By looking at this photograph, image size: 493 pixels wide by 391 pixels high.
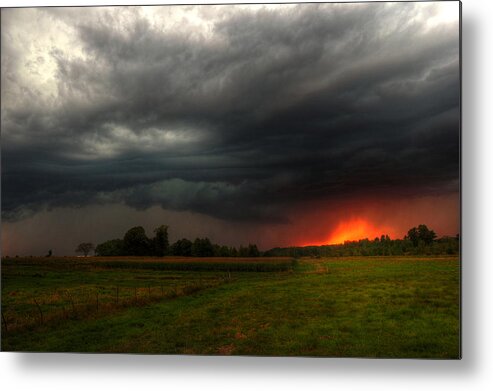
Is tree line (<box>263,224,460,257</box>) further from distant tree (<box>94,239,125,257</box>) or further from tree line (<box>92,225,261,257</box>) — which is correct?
distant tree (<box>94,239,125,257</box>)

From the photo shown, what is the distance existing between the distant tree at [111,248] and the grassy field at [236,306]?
0.06 metres

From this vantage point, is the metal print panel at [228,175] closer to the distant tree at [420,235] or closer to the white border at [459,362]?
the distant tree at [420,235]

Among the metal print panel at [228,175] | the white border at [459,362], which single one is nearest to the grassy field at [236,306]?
the metal print panel at [228,175]

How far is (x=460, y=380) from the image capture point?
4.30 meters

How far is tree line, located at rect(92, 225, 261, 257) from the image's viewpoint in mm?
4633

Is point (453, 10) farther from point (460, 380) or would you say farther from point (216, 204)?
point (460, 380)

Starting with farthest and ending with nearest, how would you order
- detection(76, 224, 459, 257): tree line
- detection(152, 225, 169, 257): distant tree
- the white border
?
detection(152, 225, 169, 257): distant tree < detection(76, 224, 459, 257): tree line < the white border

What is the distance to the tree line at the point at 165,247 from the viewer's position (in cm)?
463

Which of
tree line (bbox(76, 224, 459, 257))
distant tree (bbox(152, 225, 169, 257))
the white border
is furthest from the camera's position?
distant tree (bbox(152, 225, 169, 257))

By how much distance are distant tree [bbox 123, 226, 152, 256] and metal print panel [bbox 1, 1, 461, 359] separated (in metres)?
0.02

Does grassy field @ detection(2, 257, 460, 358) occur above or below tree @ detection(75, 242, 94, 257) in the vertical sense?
below

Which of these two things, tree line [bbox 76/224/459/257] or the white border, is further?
tree line [bbox 76/224/459/257]

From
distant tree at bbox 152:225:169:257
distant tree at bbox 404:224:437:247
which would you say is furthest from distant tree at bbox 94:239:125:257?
distant tree at bbox 404:224:437:247

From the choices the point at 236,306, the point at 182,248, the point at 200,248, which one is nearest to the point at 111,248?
the point at 182,248
